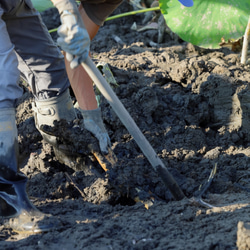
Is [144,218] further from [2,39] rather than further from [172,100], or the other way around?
[172,100]

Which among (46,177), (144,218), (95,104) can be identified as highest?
(95,104)

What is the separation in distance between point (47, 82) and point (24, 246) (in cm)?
107

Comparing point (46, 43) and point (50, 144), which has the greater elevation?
point (46, 43)

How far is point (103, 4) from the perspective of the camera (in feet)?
7.36

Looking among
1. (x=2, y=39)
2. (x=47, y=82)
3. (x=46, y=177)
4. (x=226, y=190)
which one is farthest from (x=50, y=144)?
(x=226, y=190)

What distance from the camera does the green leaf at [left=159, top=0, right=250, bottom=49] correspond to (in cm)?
323

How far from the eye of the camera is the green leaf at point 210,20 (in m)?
3.23

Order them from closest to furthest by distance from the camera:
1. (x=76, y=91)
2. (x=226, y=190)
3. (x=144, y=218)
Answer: (x=144, y=218) < (x=226, y=190) < (x=76, y=91)

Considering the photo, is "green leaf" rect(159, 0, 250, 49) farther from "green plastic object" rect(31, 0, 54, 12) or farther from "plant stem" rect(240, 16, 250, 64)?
"green plastic object" rect(31, 0, 54, 12)

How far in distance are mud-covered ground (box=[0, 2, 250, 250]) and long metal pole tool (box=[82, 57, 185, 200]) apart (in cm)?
10

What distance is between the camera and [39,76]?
245 cm

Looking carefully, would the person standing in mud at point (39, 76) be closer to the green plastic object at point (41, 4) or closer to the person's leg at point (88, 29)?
the person's leg at point (88, 29)

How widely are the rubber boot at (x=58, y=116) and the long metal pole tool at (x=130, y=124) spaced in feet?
2.01

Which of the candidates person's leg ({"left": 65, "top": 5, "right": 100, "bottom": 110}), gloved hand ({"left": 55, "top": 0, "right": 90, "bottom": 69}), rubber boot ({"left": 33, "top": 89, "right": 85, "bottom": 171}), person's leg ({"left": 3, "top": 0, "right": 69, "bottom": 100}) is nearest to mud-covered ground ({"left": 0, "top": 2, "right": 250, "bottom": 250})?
rubber boot ({"left": 33, "top": 89, "right": 85, "bottom": 171})
